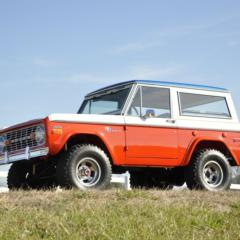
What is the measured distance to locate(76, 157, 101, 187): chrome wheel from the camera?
8.27 meters

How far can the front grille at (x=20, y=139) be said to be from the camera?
8.46m

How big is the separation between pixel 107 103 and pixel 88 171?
5.87ft

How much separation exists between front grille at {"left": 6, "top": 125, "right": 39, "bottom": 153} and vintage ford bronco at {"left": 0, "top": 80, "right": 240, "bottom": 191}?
16mm

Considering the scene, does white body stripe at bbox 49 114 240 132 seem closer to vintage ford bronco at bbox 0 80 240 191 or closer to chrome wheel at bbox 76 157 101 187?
vintage ford bronco at bbox 0 80 240 191

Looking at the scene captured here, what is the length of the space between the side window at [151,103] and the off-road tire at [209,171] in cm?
95

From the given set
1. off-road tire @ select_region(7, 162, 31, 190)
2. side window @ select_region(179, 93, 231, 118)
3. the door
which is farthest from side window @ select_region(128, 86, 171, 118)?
off-road tire @ select_region(7, 162, 31, 190)

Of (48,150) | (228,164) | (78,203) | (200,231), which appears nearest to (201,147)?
(228,164)

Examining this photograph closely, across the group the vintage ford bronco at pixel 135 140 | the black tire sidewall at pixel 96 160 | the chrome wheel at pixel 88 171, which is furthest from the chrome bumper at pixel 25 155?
the chrome wheel at pixel 88 171

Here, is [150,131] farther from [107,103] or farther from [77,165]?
[77,165]

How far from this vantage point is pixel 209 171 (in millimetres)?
9711

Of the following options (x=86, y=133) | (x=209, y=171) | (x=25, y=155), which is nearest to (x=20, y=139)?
(x=25, y=155)

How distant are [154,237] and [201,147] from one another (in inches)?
196

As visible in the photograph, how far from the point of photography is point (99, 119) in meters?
8.61

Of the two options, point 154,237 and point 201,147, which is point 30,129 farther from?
point 154,237
